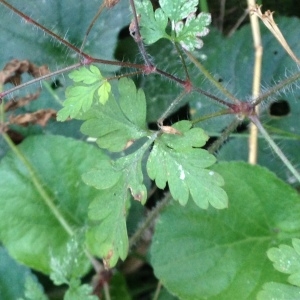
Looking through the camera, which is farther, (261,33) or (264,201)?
(261,33)

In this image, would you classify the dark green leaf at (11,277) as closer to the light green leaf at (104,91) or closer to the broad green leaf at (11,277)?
the broad green leaf at (11,277)

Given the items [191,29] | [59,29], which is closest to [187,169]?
[191,29]

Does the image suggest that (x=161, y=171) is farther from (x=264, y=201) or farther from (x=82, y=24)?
(x=82, y=24)

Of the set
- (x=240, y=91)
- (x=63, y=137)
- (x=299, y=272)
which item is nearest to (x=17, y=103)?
(x=63, y=137)

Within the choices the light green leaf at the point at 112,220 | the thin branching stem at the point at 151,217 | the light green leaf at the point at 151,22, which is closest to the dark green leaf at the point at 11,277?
the thin branching stem at the point at 151,217

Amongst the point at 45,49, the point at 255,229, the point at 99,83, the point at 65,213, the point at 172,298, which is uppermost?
the point at 99,83

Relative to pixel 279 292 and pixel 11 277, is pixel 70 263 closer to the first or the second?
pixel 11 277
